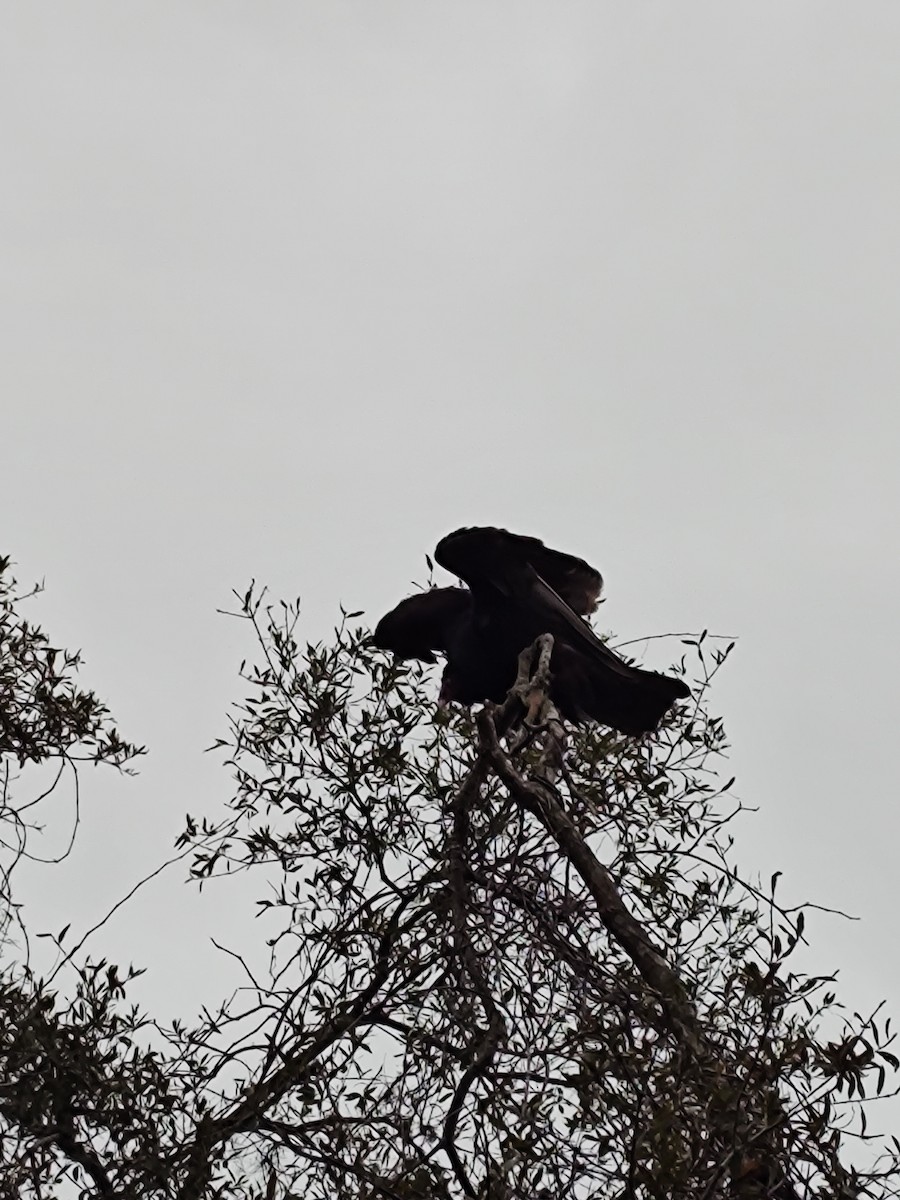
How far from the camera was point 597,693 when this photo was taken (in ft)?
19.6

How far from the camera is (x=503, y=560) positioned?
6125 millimetres

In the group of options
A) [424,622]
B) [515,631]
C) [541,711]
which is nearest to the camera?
[541,711]

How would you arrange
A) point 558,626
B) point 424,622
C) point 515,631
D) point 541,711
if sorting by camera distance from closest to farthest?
1. point 541,711
2. point 558,626
3. point 515,631
4. point 424,622

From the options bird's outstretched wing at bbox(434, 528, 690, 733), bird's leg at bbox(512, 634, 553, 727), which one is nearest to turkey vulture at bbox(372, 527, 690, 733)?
bird's outstretched wing at bbox(434, 528, 690, 733)

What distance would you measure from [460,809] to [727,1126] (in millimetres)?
1723

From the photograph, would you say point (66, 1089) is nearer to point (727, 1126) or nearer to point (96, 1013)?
point (96, 1013)

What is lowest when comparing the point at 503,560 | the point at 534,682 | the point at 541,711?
the point at 541,711

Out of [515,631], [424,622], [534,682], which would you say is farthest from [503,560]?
[534,682]

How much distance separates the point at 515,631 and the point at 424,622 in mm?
481

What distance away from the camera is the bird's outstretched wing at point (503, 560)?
6066 mm

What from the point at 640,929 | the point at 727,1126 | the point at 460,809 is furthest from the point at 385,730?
the point at 727,1126

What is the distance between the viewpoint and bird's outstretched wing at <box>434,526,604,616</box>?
239 inches

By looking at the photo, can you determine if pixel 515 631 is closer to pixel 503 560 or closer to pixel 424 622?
pixel 503 560

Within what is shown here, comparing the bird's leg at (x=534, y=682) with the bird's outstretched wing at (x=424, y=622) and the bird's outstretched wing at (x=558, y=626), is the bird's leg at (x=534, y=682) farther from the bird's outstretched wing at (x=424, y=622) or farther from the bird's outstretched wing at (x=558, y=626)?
the bird's outstretched wing at (x=424, y=622)
